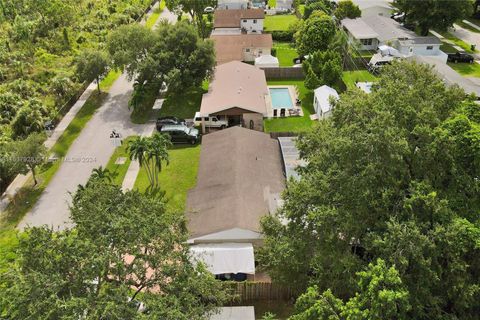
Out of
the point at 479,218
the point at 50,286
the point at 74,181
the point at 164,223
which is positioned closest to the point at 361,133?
the point at 479,218

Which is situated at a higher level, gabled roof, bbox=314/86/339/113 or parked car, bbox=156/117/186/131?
gabled roof, bbox=314/86/339/113

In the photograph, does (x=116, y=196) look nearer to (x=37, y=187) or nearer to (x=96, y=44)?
(x=37, y=187)

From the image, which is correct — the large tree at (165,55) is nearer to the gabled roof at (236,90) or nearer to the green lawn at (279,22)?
the gabled roof at (236,90)

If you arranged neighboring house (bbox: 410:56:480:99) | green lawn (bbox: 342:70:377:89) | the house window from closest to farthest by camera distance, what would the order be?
neighboring house (bbox: 410:56:480:99), green lawn (bbox: 342:70:377:89), the house window

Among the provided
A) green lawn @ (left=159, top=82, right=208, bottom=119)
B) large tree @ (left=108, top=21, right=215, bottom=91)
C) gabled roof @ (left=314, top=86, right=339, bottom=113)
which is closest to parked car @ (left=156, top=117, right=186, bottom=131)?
green lawn @ (left=159, top=82, right=208, bottom=119)

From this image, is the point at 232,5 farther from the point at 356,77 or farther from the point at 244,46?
the point at 356,77

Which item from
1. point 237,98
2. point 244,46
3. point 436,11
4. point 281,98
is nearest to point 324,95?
point 281,98

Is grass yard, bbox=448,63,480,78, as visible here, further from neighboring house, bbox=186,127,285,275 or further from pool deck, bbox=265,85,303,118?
neighboring house, bbox=186,127,285,275
